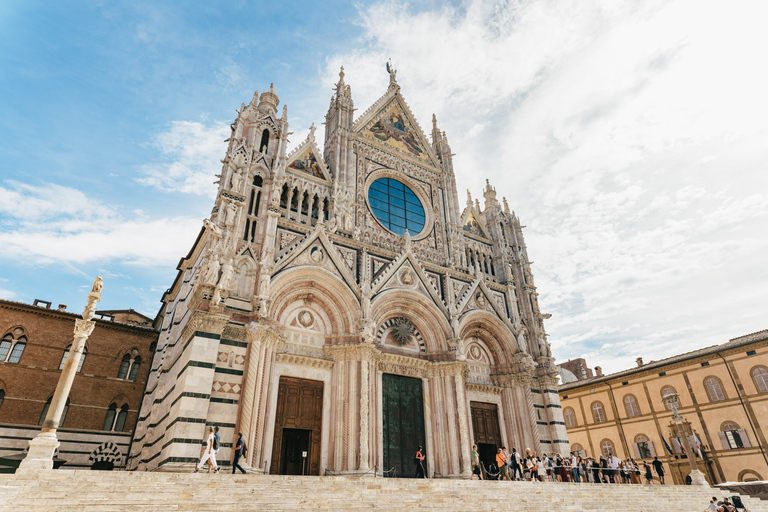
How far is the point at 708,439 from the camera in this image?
28000mm

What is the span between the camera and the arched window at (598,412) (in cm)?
3412

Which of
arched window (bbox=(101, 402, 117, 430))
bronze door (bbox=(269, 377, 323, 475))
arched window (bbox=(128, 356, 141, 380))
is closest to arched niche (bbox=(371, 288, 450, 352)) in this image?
bronze door (bbox=(269, 377, 323, 475))

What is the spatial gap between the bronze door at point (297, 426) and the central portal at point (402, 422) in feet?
9.29

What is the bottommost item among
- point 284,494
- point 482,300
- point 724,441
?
point 284,494

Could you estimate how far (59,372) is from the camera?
2184 centimetres

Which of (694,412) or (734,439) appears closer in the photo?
(734,439)

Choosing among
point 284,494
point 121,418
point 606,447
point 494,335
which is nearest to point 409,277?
point 494,335

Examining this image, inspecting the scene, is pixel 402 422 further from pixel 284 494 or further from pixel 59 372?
pixel 59 372

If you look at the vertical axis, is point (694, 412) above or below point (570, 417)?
below

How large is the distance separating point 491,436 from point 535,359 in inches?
193

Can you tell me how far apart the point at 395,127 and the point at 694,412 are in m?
25.7

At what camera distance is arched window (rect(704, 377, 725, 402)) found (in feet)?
92.3

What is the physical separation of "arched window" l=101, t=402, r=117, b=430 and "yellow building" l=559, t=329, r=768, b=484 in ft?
89.0

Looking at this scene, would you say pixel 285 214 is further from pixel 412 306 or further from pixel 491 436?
pixel 491 436
